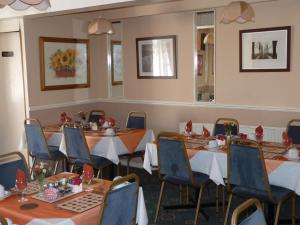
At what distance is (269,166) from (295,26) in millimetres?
2321

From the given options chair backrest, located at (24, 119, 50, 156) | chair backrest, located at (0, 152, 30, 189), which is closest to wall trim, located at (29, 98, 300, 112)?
chair backrest, located at (24, 119, 50, 156)

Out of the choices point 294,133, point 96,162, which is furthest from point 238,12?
point 96,162

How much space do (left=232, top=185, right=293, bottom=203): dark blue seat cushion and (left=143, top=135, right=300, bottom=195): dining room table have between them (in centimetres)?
5

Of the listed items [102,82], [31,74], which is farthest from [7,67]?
[102,82]

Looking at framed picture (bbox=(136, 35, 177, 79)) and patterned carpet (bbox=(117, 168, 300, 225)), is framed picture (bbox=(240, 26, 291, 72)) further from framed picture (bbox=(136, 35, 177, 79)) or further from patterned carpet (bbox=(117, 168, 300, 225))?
patterned carpet (bbox=(117, 168, 300, 225))

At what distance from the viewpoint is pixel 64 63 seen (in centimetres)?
676

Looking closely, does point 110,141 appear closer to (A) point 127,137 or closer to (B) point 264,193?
(A) point 127,137

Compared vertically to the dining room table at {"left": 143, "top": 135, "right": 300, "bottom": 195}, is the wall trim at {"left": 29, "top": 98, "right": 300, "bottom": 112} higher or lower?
higher

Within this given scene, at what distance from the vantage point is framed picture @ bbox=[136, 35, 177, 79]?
6391 millimetres

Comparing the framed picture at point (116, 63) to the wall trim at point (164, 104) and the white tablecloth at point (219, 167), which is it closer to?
the wall trim at point (164, 104)

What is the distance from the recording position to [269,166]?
3717 mm

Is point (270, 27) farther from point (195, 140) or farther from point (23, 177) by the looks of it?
point (23, 177)

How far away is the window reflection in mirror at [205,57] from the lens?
600 cm

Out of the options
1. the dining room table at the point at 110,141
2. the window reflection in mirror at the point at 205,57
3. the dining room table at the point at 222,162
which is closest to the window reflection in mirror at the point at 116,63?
the window reflection in mirror at the point at 205,57
